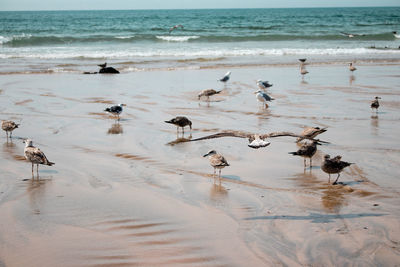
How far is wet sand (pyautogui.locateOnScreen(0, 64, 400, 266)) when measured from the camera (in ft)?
15.1

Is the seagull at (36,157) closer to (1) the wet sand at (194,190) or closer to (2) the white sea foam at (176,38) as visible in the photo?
(1) the wet sand at (194,190)

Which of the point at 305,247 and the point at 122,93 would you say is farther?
the point at 122,93

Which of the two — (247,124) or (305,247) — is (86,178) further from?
(247,124)

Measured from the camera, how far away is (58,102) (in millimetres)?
12398

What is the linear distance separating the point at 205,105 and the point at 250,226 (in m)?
7.39

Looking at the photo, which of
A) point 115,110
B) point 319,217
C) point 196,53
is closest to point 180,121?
point 115,110

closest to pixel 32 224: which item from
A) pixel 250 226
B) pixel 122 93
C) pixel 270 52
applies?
pixel 250 226

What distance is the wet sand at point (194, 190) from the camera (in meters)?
4.59

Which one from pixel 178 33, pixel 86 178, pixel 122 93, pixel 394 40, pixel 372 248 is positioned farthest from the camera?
pixel 178 33

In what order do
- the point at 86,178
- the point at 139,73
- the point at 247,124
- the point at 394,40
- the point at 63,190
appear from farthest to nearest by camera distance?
the point at 394,40 → the point at 139,73 → the point at 247,124 → the point at 86,178 → the point at 63,190

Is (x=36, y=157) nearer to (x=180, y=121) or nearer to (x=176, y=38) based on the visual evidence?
(x=180, y=121)

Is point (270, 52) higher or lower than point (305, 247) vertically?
higher

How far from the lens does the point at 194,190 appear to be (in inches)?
248

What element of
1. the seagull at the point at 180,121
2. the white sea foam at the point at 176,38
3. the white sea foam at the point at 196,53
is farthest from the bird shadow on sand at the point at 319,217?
the white sea foam at the point at 176,38
